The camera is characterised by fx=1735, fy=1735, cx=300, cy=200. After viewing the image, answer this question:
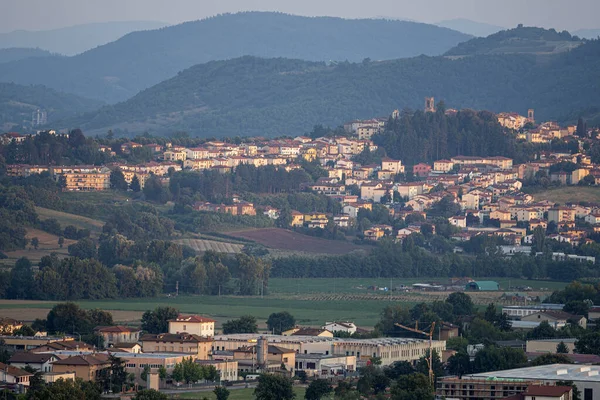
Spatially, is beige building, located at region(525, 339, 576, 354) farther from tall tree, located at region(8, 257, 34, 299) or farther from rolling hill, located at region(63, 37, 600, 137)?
rolling hill, located at region(63, 37, 600, 137)

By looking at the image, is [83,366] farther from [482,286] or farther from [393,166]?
[393,166]

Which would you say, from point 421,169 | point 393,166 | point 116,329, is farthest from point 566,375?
point 421,169

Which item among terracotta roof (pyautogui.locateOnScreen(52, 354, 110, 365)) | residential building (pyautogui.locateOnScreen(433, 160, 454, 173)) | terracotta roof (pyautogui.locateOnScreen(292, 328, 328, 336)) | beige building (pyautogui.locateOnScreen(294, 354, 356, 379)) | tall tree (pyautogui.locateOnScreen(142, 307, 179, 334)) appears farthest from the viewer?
residential building (pyautogui.locateOnScreen(433, 160, 454, 173))

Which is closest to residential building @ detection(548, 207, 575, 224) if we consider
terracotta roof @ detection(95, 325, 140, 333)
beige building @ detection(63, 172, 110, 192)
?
beige building @ detection(63, 172, 110, 192)

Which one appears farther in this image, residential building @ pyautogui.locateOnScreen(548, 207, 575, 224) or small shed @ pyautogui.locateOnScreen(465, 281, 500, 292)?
residential building @ pyautogui.locateOnScreen(548, 207, 575, 224)

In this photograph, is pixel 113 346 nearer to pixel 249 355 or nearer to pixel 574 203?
pixel 249 355

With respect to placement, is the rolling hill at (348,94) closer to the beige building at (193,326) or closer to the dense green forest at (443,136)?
the dense green forest at (443,136)
